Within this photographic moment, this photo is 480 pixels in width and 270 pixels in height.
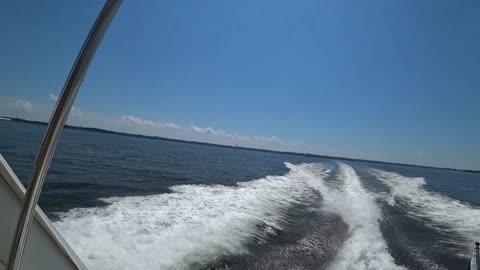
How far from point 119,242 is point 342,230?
494cm

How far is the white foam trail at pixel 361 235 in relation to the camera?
486 cm

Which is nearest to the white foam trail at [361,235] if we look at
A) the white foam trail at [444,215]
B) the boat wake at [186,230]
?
the boat wake at [186,230]

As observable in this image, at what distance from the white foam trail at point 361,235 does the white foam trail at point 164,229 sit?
1.58 metres

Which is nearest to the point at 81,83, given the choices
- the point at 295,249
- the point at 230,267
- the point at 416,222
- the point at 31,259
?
the point at 31,259

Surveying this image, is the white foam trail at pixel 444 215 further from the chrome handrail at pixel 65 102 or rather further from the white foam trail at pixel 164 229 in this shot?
the chrome handrail at pixel 65 102

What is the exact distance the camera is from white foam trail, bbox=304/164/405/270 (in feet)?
16.0

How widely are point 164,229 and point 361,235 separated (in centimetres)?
427

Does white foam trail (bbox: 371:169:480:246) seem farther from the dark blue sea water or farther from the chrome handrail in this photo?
the chrome handrail

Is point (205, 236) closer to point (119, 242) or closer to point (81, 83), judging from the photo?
point (119, 242)

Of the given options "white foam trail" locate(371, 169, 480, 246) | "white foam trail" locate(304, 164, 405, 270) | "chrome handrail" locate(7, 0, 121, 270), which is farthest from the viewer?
"white foam trail" locate(371, 169, 480, 246)

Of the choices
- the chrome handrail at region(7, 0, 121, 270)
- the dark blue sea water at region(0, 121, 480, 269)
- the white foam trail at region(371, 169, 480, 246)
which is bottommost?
the dark blue sea water at region(0, 121, 480, 269)

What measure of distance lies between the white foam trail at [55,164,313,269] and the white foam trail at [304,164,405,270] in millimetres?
1582

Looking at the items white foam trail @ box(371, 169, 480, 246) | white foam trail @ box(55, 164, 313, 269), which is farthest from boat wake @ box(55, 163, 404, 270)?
white foam trail @ box(371, 169, 480, 246)

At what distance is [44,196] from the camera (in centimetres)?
682
